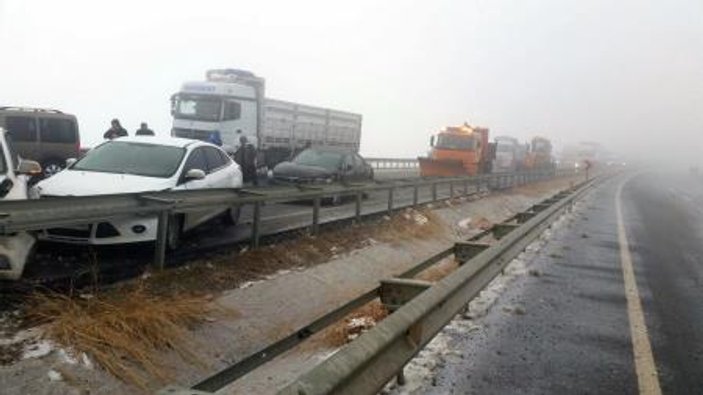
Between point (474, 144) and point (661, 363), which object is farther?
point (474, 144)

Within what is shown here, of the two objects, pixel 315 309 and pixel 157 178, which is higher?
pixel 157 178

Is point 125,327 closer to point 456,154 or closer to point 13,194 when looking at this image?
point 13,194

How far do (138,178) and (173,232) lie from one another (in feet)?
3.66

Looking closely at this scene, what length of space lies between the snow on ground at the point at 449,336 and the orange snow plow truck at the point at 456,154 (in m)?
26.3

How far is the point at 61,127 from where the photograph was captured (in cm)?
2270

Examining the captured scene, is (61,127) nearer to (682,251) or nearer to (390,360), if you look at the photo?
(682,251)

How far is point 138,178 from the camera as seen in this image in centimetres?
1091

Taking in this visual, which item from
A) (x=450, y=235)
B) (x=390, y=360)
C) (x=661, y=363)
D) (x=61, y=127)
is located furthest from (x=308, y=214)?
(x=390, y=360)

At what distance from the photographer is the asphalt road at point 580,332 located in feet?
19.0

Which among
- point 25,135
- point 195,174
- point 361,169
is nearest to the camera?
point 195,174

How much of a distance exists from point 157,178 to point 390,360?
7.26 m

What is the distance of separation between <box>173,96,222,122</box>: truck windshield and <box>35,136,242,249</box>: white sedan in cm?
1608

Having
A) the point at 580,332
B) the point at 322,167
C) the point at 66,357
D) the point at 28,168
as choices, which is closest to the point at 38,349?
the point at 66,357

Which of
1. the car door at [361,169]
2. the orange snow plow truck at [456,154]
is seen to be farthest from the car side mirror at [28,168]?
the orange snow plow truck at [456,154]
